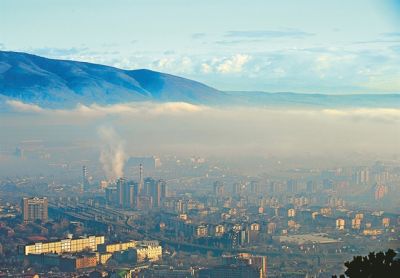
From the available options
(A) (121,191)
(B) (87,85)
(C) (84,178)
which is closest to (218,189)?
(A) (121,191)

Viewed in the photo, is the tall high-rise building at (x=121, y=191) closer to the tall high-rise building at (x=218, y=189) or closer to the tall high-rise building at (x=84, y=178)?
the tall high-rise building at (x=84, y=178)

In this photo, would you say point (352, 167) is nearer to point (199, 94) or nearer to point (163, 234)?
point (163, 234)

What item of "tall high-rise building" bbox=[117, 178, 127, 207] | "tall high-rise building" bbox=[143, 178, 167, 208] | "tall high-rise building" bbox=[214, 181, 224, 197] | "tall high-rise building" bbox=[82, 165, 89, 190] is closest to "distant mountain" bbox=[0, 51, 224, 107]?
"tall high-rise building" bbox=[82, 165, 89, 190]

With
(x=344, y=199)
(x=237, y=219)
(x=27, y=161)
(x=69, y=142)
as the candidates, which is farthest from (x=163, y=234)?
(x=69, y=142)

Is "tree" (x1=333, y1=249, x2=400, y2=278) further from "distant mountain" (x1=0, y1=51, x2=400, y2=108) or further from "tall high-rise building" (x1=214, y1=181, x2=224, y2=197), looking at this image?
"distant mountain" (x1=0, y1=51, x2=400, y2=108)

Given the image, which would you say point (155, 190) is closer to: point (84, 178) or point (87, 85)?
point (84, 178)
